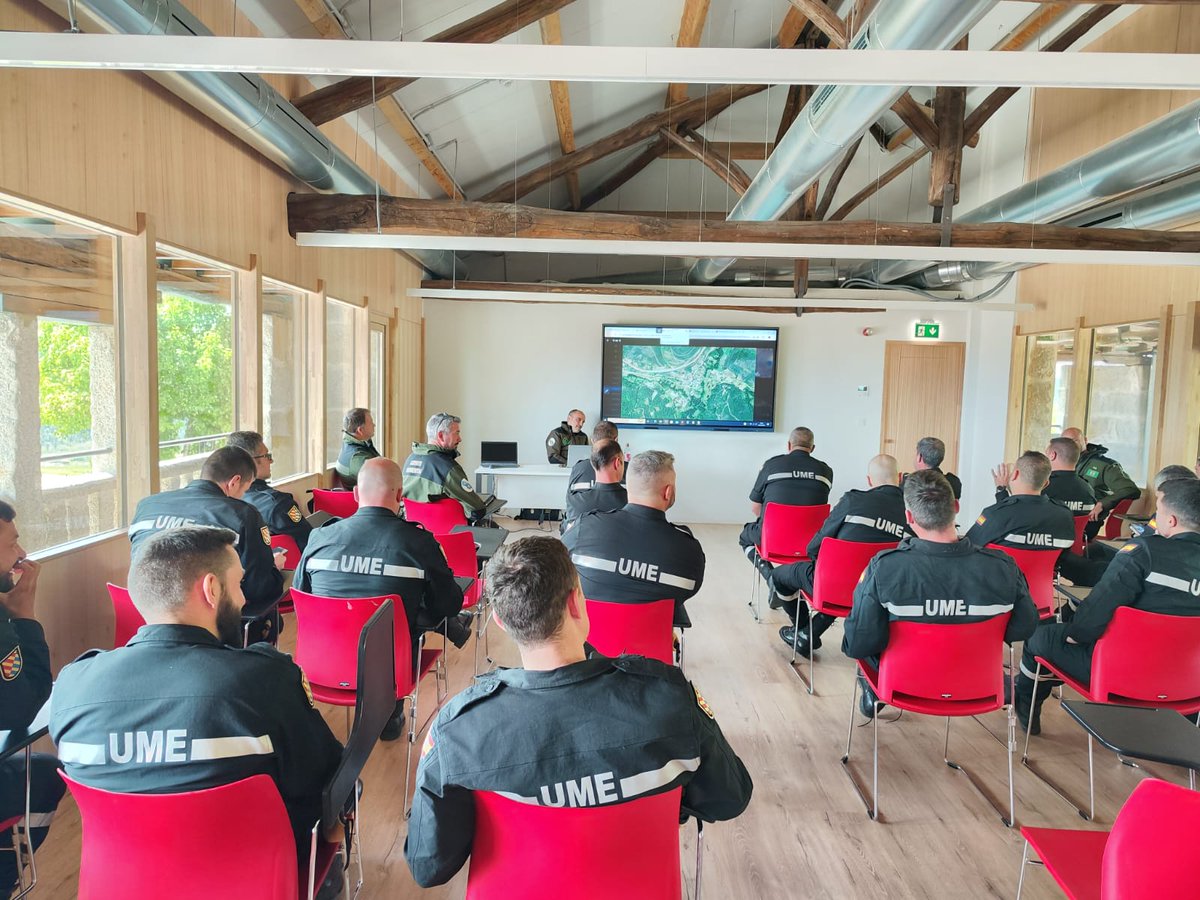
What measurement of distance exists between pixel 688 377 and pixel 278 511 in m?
6.00

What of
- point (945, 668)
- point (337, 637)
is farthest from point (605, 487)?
point (945, 668)

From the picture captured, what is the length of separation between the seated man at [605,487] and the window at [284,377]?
2639 millimetres

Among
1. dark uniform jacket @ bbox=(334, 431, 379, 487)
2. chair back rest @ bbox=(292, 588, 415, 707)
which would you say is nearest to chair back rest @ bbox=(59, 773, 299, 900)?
chair back rest @ bbox=(292, 588, 415, 707)

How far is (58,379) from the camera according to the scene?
3.26 metres

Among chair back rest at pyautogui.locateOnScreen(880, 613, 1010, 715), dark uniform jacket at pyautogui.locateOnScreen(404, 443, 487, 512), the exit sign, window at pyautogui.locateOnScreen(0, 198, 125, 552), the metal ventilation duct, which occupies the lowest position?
chair back rest at pyautogui.locateOnScreen(880, 613, 1010, 715)

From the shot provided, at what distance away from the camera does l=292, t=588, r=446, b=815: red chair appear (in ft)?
8.01

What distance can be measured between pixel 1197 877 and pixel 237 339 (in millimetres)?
5248

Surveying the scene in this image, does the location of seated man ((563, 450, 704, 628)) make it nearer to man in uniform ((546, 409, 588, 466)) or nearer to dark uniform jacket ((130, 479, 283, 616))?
dark uniform jacket ((130, 479, 283, 616))

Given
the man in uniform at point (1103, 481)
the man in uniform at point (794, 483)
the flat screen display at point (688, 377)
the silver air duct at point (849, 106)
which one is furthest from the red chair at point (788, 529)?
the flat screen display at point (688, 377)

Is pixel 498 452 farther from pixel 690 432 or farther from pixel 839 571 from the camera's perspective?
pixel 839 571

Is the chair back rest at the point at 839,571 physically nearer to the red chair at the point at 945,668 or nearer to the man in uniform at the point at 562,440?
the red chair at the point at 945,668

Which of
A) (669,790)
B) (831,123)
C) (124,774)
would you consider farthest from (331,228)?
(669,790)

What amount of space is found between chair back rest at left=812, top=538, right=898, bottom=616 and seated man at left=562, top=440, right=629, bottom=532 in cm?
113

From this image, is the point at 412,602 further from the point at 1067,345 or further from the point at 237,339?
the point at 1067,345
